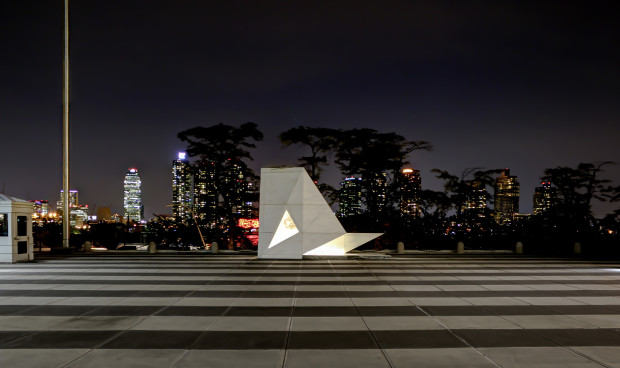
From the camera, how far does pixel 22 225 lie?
67.2 feet

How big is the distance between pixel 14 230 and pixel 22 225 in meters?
0.51

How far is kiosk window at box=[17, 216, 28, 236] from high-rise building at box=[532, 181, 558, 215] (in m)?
36.3

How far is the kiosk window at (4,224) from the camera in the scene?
64.4 ft

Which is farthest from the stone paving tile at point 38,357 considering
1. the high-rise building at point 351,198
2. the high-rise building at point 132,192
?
the high-rise building at point 132,192

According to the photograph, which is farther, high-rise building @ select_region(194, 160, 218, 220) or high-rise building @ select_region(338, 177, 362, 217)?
high-rise building @ select_region(338, 177, 362, 217)

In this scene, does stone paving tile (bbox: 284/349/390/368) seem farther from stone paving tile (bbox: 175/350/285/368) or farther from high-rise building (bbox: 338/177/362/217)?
high-rise building (bbox: 338/177/362/217)

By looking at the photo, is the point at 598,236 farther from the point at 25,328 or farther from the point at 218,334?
the point at 25,328

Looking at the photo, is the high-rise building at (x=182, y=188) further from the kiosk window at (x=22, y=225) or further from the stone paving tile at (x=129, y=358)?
the stone paving tile at (x=129, y=358)

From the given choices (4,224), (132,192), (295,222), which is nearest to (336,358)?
(295,222)

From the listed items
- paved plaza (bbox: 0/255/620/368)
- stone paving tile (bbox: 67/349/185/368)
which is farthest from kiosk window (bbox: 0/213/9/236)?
stone paving tile (bbox: 67/349/185/368)

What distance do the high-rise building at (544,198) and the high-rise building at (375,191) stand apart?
548 inches

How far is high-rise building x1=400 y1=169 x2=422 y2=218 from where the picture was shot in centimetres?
3331

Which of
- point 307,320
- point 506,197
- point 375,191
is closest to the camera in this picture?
point 307,320

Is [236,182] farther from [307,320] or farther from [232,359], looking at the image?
[232,359]
